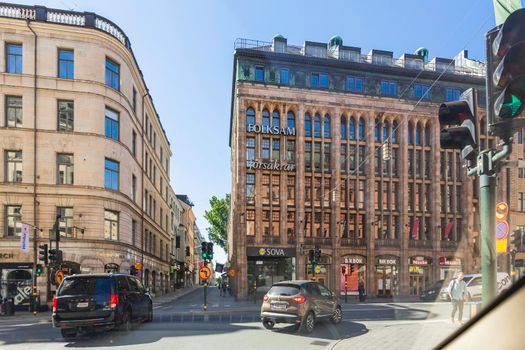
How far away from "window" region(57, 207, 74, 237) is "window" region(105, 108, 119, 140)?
575 centimetres

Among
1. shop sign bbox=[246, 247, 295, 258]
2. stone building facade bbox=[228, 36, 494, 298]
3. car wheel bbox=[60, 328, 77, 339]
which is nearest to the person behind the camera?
car wheel bbox=[60, 328, 77, 339]

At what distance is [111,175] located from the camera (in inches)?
1086

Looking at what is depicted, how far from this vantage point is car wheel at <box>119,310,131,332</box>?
12086 millimetres

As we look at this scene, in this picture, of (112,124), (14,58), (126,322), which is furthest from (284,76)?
(126,322)

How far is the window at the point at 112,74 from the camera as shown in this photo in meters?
27.9

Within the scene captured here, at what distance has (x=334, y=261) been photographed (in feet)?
113

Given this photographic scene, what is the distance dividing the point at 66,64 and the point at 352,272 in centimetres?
2762

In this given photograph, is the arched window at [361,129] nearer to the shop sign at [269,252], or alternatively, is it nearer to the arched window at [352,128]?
the arched window at [352,128]

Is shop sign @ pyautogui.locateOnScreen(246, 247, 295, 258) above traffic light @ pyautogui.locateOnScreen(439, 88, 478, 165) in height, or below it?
below

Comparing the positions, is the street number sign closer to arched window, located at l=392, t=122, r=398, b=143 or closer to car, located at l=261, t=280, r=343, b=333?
car, located at l=261, t=280, r=343, b=333

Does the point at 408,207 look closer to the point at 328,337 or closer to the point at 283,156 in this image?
the point at 283,156

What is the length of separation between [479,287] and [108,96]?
28633 mm

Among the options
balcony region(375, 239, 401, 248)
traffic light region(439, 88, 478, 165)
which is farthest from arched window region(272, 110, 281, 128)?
traffic light region(439, 88, 478, 165)

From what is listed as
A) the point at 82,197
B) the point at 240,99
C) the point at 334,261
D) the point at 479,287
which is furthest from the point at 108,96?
the point at 479,287
